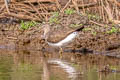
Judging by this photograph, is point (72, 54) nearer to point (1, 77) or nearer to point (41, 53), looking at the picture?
point (41, 53)

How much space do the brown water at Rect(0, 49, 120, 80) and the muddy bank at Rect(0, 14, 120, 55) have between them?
849 mm

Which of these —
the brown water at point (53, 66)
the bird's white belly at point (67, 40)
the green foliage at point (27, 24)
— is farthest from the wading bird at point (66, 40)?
the green foliage at point (27, 24)

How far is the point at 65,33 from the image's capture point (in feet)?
44.1

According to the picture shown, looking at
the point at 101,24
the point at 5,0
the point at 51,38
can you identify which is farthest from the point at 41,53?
the point at 5,0

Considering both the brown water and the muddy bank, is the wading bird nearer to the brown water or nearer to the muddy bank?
the muddy bank

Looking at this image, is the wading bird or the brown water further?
the wading bird

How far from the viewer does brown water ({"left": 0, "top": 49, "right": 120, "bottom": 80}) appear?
9461 mm

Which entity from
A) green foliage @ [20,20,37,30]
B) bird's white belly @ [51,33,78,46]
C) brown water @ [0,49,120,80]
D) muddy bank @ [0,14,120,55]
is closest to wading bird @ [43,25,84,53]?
bird's white belly @ [51,33,78,46]

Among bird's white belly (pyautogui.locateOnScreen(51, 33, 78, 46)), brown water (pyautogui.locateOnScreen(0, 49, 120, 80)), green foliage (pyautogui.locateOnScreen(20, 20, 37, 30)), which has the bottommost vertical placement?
brown water (pyautogui.locateOnScreen(0, 49, 120, 80))

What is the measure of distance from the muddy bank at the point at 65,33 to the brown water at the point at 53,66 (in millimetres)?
849

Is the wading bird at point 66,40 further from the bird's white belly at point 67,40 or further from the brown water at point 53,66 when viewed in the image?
the brown water at point 53,66

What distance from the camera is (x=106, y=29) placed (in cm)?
1478

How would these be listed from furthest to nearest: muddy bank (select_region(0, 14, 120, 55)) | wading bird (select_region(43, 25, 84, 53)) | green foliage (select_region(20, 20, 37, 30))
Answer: green foliage (select_region(20, 20, 37, 30))
muddy bank (select_region(0, 14, 120, 55))
wading bird (select_region(43, 25, 84, 53))

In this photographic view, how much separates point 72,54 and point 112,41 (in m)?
1.44
